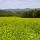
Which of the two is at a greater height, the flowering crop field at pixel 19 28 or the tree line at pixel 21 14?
the tree line at pixel 21 14

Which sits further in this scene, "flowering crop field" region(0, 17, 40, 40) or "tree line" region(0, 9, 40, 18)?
"tree line" region(0, 9, 40, 18)

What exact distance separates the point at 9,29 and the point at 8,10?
1.19ft

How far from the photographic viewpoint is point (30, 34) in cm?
188

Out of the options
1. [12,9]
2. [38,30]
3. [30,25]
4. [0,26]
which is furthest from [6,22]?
[38,30]

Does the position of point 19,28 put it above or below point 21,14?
below

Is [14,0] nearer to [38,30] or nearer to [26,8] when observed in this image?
[26,8]

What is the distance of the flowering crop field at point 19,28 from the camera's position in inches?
72.2

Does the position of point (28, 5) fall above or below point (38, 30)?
above

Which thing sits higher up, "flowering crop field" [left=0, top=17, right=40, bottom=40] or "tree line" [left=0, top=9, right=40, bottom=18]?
"tree line" [left=0, top=9, right=40, bottom=18]

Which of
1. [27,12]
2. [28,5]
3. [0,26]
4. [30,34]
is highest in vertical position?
[28,5]

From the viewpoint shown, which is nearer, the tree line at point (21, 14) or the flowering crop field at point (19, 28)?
the flowering crop field at point (19, 28)

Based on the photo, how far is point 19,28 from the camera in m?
1.96

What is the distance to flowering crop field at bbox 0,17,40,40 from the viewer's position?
1.83 meters

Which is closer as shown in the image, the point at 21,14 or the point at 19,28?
the point at 19,28
